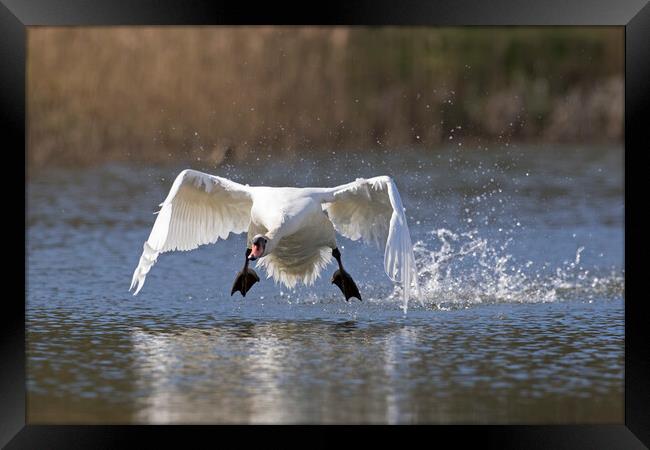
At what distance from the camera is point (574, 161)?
17.9 m

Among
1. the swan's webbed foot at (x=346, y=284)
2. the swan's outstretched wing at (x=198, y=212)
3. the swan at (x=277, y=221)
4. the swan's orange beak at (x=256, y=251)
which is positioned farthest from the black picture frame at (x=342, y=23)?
the swan's webbed foot at (x=346, y=284)

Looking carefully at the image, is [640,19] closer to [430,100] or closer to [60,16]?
[60,16]

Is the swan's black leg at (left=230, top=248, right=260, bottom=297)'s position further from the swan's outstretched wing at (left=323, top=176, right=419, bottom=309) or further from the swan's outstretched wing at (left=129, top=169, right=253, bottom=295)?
the swan's outstretched wing at (left=323, top=176, right=419, bottom=309)

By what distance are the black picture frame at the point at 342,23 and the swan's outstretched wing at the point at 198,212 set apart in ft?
8.80

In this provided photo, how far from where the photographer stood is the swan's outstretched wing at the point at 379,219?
9.03 m

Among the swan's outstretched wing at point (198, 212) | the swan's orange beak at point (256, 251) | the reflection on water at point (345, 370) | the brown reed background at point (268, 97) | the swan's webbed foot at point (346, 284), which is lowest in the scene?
the reflection on water at point (345, 370)

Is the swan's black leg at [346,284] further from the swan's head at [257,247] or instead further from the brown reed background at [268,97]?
the brown reed background at [268,97]

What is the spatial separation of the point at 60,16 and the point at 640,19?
9.57ft

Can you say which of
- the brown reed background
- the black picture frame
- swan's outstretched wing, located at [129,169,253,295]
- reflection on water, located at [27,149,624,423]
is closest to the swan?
swan's outstretched wing, located at [129,169,253,295]

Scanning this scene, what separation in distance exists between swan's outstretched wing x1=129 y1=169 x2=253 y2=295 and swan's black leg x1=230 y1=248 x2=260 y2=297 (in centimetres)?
32

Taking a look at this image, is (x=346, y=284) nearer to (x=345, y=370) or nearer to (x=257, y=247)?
(x=257, y=247)

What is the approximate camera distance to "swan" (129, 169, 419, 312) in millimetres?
9711

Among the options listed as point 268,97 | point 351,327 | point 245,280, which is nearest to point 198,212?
point 245,280

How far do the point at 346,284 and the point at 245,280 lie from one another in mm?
763
